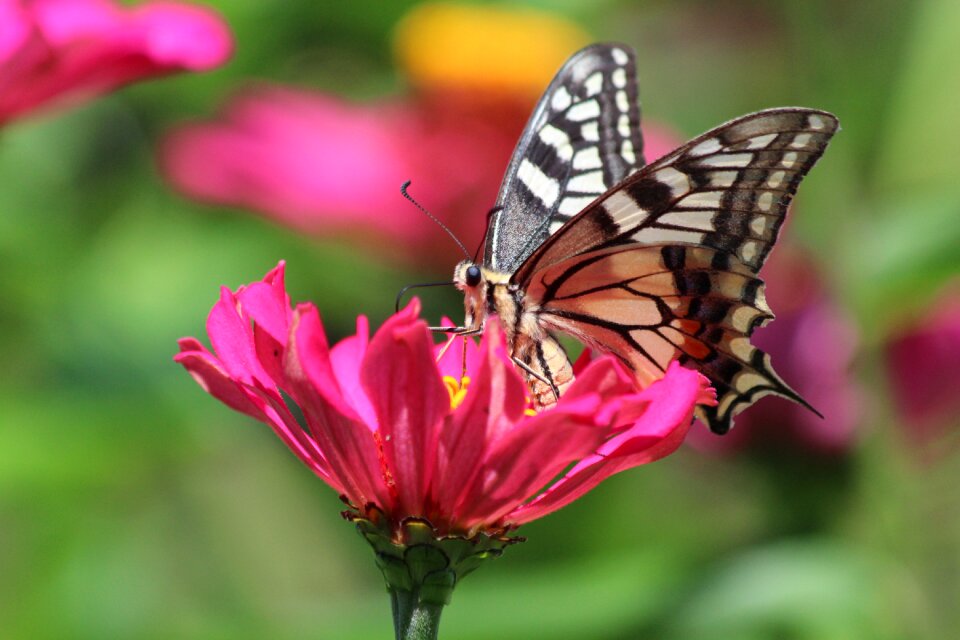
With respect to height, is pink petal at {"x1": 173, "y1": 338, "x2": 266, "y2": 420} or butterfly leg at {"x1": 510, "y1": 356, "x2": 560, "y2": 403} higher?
pink petal at {"x1": 173, "y1": 338, "x2": 266, "y2": 420}

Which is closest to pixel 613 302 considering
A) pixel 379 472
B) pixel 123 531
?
pixel 379 472

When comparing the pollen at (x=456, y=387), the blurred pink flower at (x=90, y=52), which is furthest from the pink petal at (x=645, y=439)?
the blurred pink flower at (x=90, y=52)

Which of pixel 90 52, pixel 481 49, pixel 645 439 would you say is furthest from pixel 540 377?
pixel 481 49

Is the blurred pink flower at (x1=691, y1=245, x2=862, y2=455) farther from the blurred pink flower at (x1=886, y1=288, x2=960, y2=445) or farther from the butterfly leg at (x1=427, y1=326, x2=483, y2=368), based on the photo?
the butterfly leg at (x1=427, y1=326, x2=483, y2=368)

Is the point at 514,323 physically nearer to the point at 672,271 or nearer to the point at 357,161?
the point at 672,271

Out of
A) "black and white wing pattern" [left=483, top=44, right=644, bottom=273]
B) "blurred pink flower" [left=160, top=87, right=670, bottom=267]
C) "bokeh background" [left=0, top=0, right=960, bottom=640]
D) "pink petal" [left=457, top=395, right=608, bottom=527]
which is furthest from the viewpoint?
"blurred pink flower" [left=160, top=87, right=670, bottom=267]

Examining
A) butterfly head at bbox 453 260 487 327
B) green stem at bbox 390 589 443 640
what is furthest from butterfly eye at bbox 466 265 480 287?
green stem at bbox 390 589 443 640
